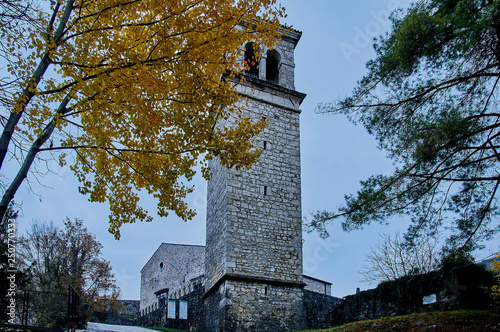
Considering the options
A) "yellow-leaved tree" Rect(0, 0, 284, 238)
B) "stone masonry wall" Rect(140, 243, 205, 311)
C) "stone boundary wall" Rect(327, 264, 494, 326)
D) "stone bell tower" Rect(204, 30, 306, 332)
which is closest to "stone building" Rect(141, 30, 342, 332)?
"stone bell tower" Rect(204, 30, 306, 332)

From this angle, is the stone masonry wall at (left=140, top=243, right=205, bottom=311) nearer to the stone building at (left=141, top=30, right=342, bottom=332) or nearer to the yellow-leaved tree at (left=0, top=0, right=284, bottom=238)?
the stone building at (left=141, top=30, right=342, bottom=332)

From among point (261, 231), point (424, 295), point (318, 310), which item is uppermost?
point (261, 231)

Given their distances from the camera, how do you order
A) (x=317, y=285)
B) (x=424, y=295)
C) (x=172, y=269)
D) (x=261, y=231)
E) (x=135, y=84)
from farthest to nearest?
1. (x=172, y=269)
2. (x=317, y=285)
3. (x=261, y=231)
4. (x=424, y=295)
5. (x=135, y=84)

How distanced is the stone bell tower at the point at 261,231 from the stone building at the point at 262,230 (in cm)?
3

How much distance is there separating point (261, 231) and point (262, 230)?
51 millimetres

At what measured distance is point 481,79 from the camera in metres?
7.15

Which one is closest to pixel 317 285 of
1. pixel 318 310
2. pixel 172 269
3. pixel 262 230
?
pixel 318 310

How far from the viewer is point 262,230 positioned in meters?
11.8

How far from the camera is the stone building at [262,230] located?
1091 centimetres

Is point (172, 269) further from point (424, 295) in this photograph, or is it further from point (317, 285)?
point (424, 295)

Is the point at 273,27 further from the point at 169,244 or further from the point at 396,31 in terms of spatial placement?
the point at 169,244

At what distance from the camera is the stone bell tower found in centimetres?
1089

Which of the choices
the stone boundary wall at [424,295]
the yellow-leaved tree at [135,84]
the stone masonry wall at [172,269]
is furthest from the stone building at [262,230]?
the stone masonry wall at [172,269]

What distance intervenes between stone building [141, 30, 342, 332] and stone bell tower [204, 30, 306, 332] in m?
0.03
